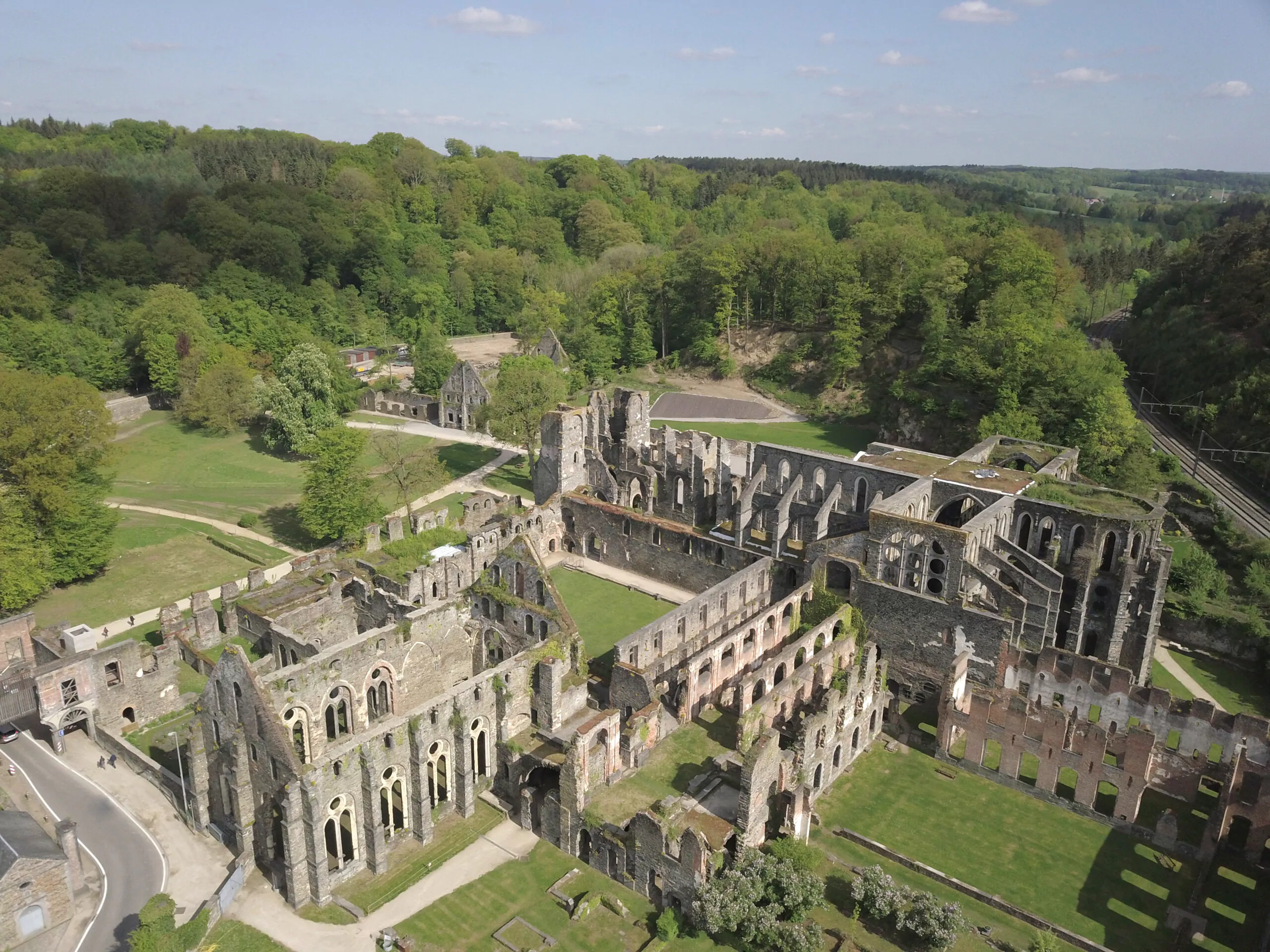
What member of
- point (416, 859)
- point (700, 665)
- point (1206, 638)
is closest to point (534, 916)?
point (416, 859)

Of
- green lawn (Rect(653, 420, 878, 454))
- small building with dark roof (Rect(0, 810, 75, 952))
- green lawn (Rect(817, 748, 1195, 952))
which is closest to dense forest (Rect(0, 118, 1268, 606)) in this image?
green lawn (Rect(653, 420, 878, 454))

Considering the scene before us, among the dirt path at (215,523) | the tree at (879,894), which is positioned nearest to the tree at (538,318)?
the dirt path at (215,523)

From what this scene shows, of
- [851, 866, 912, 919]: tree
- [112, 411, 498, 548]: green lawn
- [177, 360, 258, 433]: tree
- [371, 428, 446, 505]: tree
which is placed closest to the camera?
[851, 866, 912, 919]: tree

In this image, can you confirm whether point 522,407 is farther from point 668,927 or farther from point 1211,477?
point 1211,477

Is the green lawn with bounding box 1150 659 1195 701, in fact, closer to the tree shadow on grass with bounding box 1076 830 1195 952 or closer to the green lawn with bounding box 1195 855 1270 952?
the green lawn with bounding box 1195 855 1270 952

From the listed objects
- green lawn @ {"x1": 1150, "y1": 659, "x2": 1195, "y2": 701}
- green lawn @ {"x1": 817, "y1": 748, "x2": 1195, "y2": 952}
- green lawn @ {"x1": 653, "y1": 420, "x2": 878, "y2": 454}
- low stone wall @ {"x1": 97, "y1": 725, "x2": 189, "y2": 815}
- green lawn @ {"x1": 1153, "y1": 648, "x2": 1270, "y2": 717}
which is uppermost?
green lawn @ {"x1": 653, "y1": 420, "x2": 878, "y2": 454}

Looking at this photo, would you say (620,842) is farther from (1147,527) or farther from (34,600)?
(34,600)

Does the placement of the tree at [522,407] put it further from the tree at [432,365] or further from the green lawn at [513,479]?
the tree at [432,365]
